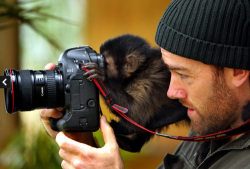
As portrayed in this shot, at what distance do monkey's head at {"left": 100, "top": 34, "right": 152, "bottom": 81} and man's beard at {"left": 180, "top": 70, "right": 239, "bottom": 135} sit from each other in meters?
0.46

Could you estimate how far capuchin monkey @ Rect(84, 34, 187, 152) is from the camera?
56.9 inches

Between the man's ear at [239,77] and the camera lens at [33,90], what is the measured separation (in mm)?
617

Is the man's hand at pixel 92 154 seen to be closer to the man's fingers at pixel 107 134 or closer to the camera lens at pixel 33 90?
the man's fingers at pixel 107 134

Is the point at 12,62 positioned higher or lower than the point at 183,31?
lower

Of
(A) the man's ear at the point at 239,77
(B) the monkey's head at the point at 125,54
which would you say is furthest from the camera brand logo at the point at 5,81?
(A) the man's ear at the point at 239,77

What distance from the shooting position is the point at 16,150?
213 centimetres

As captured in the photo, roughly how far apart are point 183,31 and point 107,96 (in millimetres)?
382

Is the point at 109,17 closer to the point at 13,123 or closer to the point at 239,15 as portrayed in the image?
the point at 13,123

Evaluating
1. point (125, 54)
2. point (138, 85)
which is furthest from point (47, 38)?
point (138, 85)

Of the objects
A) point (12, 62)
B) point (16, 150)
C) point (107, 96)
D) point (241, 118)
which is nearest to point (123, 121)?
point (107, 96)

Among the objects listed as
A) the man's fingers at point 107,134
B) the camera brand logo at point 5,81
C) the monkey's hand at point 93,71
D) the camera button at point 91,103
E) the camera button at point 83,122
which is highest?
the monkey's hand at point 93,71

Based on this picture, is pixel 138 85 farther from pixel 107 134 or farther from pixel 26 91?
pixel 26 91

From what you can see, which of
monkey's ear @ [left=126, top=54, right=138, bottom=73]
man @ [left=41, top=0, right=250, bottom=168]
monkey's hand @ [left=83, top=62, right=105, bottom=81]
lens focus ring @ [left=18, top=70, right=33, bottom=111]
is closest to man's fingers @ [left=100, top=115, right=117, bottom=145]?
man @ [left=41, top=0, right=250, bottom=168]

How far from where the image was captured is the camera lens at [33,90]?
1.13 m
